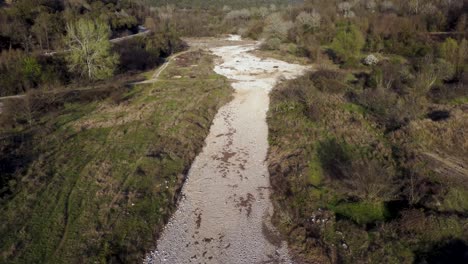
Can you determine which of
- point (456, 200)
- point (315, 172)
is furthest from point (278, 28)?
point (456, 200)

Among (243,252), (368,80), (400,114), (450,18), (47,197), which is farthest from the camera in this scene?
(450,18)

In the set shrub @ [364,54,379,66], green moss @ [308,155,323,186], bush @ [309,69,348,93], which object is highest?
shrub @ [364,54,379,66]

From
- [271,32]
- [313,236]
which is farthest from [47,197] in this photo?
[271,32]

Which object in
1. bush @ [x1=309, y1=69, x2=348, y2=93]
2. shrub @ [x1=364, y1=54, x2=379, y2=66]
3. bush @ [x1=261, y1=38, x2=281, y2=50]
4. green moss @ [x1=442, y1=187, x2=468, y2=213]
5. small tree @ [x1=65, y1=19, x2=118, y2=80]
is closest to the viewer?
green moss @ [x1=442, y1=187, x2=468, y2=213]

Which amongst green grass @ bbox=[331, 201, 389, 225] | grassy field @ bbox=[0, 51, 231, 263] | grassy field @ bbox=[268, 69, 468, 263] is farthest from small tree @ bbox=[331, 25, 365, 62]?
green grass @ bbox=[331, 201, 389, 225]

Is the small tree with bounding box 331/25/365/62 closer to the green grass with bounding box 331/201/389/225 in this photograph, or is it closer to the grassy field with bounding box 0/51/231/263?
the grassy field with bounding box 0/51/231/263

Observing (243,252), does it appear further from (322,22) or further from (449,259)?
(322,22)

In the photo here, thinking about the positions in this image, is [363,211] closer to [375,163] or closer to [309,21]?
[375,163]
